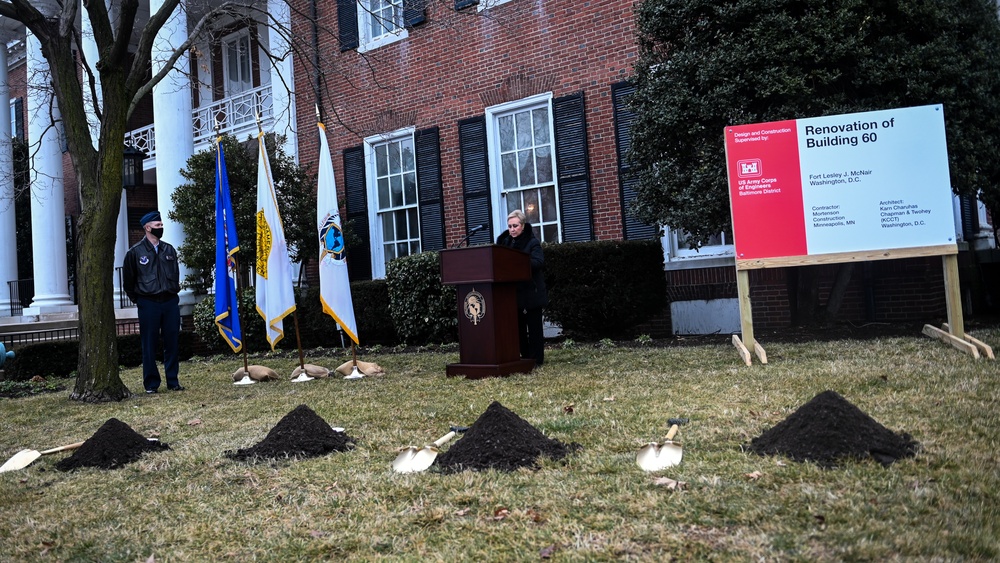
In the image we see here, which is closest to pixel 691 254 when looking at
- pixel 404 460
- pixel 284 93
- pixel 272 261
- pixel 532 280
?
pixel 532 280

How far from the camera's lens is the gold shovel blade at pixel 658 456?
400cm

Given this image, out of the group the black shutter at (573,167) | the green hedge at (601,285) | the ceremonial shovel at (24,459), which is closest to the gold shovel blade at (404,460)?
the ceremonial shovel at (24,459)

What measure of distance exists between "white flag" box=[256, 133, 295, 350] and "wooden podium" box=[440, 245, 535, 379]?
7.05 feet

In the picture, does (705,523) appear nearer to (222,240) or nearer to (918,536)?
(918,536)

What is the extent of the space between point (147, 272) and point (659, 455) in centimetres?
674

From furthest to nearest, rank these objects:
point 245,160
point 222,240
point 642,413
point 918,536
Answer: point 245,160, point 222,240, point 642,413, point 918,536

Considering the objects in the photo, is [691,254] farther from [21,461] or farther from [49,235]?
[49,235]

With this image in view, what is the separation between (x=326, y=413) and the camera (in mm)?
6512

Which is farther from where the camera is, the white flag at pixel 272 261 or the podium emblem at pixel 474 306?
the white flag at pixel 272 261

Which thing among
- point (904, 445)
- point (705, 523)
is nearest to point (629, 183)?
point (904, 445)

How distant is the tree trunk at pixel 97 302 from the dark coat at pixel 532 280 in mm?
4155

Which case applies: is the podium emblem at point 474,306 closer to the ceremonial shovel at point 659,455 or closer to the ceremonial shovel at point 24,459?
the ceremonial shovel at point 24,459

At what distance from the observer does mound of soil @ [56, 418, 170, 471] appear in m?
5.14

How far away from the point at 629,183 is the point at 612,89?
144cm
